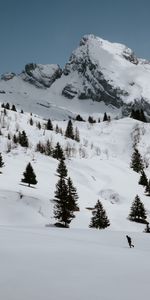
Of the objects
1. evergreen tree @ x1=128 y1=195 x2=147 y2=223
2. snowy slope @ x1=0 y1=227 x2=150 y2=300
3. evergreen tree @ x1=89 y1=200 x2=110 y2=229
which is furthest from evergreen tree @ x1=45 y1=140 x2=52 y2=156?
snowy slope @ x1=0 y1=227 x2=150 y2=300

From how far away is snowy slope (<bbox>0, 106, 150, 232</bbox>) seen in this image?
2486 inches

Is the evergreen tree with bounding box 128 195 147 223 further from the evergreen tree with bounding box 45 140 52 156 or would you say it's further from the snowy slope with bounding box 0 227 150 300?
the evergreen tree with bounding box 45 140 52 156

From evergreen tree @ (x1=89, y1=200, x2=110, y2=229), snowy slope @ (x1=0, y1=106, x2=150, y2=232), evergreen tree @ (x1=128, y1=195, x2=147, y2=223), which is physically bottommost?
evergreen tree @ (x1=89, y1=200, x2=110, y2=229)

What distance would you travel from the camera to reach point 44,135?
156 meters

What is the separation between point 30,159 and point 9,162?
10.9 meters

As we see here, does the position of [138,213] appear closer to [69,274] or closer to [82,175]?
[82,175]

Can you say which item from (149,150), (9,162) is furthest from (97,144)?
(9,162)

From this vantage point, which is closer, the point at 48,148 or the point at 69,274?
the point at 69,274

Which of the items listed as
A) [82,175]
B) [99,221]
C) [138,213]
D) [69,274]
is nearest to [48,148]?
[82,175]

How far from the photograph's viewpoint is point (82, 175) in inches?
4058

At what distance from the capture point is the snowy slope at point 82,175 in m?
63.2

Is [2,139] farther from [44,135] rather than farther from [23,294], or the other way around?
[23,294]

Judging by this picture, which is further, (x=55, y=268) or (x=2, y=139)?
(x=2, y=139)

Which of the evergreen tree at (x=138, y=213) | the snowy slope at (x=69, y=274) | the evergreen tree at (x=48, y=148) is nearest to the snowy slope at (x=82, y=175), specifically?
the evergreen tree at (x=138, y=213)
